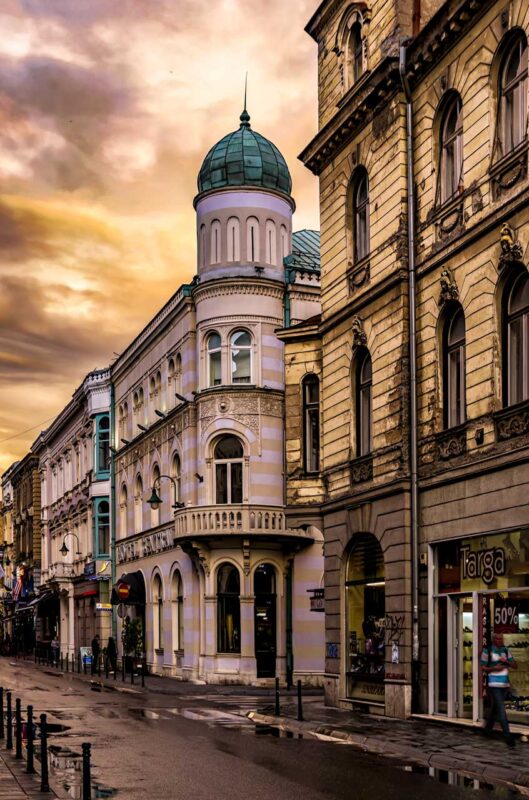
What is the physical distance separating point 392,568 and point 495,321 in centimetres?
605

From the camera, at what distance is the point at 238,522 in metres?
39.2

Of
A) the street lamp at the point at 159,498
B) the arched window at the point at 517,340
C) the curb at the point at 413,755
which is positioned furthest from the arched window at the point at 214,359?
the arched window at the point at 517,340

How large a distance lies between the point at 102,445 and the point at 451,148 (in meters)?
40.2

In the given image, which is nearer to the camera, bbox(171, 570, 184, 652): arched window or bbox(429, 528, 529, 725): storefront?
bbox(429, 528, 529, 725): storefront

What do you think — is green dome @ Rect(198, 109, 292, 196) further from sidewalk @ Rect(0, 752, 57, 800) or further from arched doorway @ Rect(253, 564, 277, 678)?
sidewalk @ Rect(0, 752, 57, 800)

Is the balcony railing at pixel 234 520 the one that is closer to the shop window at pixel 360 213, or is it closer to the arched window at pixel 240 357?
the arched window at pixel 240 357

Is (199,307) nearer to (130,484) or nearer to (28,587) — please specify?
(130,484)

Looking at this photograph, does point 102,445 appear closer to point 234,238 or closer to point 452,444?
point 234,238

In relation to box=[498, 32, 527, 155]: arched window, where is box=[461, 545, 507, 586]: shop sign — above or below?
below

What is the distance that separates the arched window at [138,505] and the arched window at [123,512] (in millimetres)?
2415

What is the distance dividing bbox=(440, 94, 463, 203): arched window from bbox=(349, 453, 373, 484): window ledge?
19.5 ft

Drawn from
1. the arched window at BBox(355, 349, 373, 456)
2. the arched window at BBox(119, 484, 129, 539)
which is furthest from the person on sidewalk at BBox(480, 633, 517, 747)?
the arched window at BBox(119, 484, 129, 539)

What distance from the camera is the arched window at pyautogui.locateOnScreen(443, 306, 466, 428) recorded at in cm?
2191

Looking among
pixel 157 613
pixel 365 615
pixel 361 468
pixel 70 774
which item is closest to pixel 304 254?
pixel 157 613
